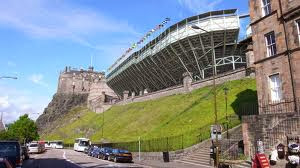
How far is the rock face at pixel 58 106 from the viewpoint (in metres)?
132

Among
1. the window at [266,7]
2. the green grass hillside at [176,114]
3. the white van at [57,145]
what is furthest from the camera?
the white van at [57,145]

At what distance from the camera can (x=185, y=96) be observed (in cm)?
5641

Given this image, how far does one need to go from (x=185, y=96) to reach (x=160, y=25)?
2155 cm

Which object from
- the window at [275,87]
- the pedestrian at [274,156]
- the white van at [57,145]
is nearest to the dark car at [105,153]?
the window at [275,87]

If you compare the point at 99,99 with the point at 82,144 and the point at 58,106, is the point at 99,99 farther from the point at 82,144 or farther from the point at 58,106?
the point at 82,144

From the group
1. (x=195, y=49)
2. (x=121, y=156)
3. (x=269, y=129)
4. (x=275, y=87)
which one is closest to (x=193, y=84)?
(x=195, y=49)

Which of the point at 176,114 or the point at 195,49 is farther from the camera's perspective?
the point at 195,49

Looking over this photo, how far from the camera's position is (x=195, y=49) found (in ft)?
206

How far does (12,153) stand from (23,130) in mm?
77961

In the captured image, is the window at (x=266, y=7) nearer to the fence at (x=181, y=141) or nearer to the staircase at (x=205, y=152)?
the staircase at (x=205, y=152)

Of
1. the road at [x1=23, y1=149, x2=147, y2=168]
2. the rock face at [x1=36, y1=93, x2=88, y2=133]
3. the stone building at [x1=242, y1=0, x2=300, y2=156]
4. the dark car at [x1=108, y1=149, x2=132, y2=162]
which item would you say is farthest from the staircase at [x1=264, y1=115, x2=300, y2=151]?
the rock face at [x1=36, y1=93, x2=88, y2=133]

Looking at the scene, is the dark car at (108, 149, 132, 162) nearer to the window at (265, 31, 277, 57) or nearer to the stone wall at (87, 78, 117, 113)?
the window at (265, 31, 277, 57)

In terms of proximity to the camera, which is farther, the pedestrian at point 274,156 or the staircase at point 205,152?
the staircase at point 205,152

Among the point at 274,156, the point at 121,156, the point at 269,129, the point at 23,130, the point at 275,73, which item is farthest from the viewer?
the point at 23,130
